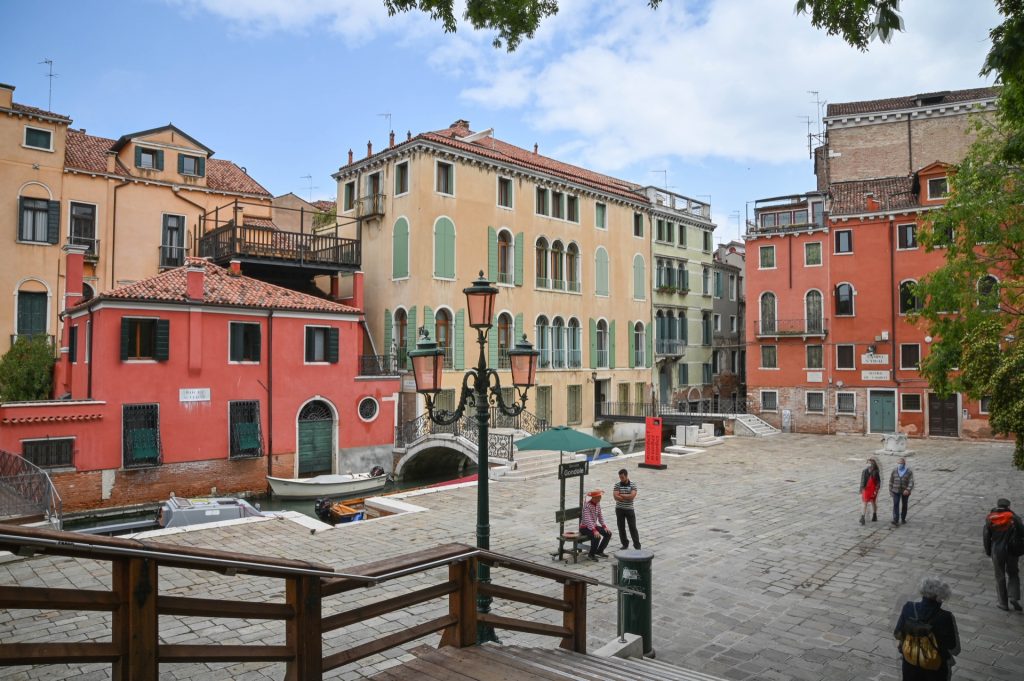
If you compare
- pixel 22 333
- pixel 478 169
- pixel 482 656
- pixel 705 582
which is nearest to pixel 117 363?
pixel 22 333

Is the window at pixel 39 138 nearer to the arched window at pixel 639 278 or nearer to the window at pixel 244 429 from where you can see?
the window at pixel 244 429

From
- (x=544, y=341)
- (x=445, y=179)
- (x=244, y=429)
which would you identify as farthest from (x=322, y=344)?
(x=544, y=341)

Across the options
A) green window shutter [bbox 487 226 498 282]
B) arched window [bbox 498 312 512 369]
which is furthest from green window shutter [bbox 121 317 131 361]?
arched window [bbox 498 312 512 369]

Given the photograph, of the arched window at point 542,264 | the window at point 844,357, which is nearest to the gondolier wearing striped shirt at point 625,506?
the arched window at point 542,264

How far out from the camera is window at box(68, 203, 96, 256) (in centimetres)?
2555

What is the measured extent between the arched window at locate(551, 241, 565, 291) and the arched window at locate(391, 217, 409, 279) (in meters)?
7.78

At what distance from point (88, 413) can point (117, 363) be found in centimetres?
160

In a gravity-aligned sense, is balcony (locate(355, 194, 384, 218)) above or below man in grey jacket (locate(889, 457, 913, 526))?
above

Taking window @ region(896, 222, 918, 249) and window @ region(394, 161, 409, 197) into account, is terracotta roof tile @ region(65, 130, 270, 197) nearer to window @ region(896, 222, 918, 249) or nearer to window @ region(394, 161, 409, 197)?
window @ region(394, 161, 409, 197)

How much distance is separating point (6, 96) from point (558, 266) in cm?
2239

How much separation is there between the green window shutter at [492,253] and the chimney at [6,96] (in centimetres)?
1789

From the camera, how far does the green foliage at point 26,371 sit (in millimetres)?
22438

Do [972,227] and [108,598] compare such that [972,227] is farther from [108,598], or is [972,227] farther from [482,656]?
[108,598]

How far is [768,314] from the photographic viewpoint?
34.3 metres
